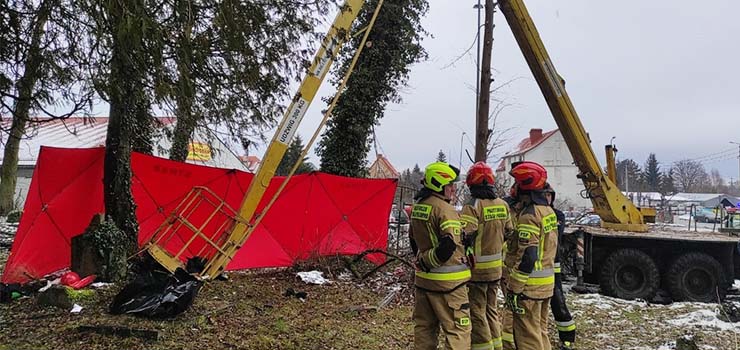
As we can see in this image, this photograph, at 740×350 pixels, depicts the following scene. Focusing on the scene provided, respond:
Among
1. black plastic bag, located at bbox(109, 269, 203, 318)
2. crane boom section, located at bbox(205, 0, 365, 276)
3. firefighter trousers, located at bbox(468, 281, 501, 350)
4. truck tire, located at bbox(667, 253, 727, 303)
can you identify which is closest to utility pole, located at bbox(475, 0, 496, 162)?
crane boom section, located at bbox(205, 0, 365, 276)

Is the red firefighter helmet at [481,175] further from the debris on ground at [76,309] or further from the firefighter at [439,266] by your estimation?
the debris on ground at [76,309]

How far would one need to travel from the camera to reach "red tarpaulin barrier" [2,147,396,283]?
6242 mm

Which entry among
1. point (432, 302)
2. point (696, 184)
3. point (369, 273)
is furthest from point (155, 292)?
point (696, 184)

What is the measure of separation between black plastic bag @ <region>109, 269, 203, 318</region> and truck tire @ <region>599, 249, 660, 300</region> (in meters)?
6.83

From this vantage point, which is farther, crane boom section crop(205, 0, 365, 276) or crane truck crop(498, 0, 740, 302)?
crane truck crop(498, 0, 740, 302)

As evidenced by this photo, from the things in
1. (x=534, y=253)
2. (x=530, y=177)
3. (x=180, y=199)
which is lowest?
(x=534, y=253)

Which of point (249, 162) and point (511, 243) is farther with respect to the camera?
point (249, 162)

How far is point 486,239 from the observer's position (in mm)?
4625

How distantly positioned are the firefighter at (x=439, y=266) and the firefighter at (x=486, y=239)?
1.90 feet

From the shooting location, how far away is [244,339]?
4.77 metres

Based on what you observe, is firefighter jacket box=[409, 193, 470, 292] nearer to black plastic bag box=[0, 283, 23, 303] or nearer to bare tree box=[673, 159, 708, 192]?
black plastic bag box=[0, 283, 23, 303]

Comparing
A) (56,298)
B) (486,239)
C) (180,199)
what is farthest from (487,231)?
(180,199)

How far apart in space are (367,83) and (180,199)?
658cm

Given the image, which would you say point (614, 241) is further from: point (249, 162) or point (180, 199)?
point (249, 162)
